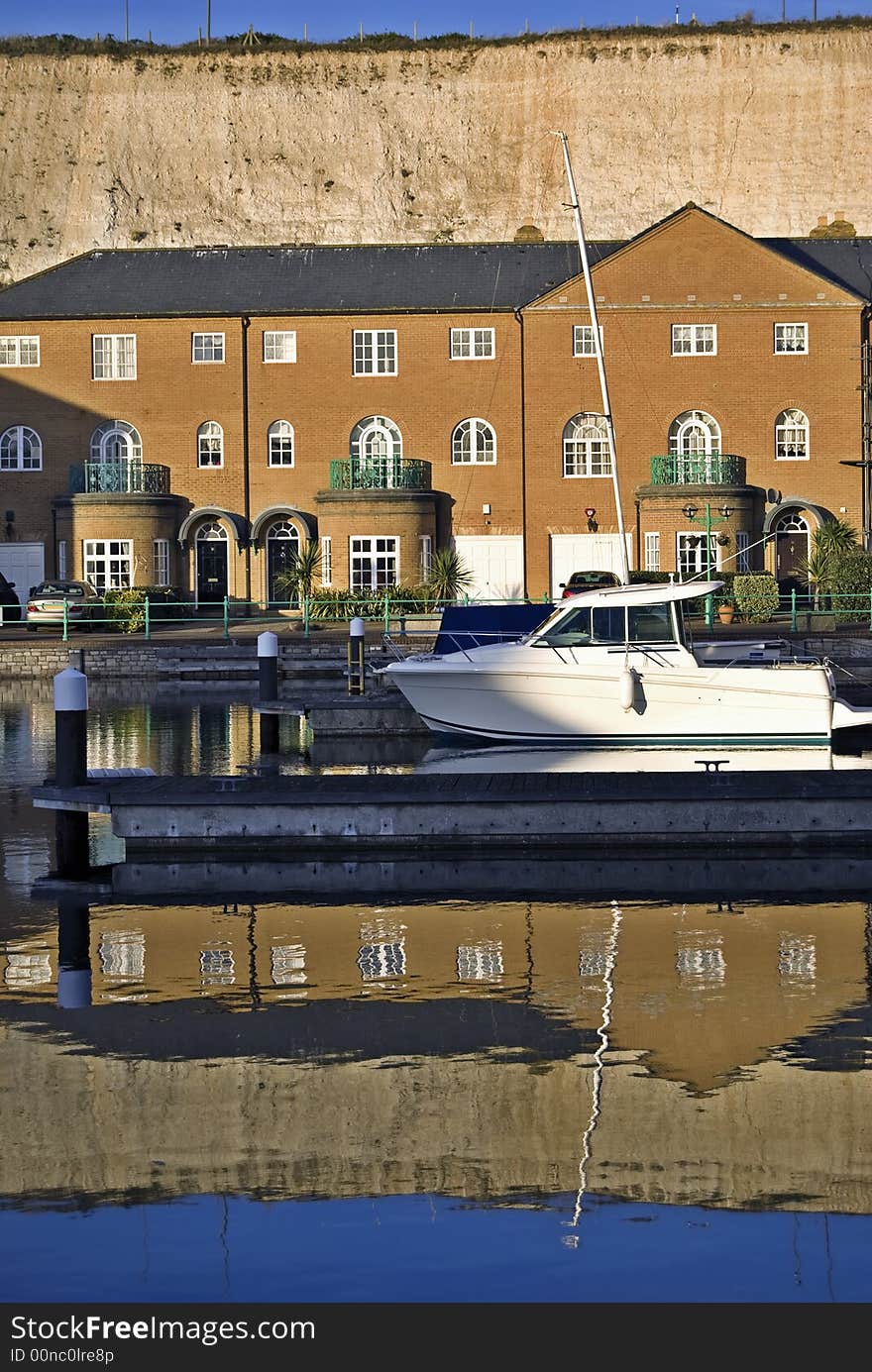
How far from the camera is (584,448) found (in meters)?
57.7

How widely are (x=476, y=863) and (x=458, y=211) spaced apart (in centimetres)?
8375

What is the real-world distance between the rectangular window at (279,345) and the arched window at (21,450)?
26.5ft

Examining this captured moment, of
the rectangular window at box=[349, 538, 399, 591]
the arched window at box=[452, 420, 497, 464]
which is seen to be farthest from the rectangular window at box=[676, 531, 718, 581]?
the rectangular window at box=[349, 538, 399, 591]

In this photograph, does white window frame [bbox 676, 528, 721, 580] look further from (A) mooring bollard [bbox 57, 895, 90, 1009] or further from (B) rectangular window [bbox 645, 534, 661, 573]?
(A) mooring bollard [bbox 57, 895, 90, 1009]

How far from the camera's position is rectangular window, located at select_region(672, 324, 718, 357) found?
57031 millimetres

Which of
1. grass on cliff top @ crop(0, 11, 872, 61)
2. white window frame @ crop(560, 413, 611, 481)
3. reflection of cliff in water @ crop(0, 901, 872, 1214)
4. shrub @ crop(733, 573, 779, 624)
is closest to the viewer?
reflection of cliff in water @ crop(0, 901, 872, 1214)

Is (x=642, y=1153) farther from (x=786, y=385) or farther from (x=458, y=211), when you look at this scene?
(x=458, y=211)

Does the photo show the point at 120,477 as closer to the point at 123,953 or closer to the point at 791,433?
the point at 791,433

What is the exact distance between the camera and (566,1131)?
7832mm

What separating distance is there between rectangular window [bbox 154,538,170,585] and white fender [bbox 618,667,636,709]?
3662 cm

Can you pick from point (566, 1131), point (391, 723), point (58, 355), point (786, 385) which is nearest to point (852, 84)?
point (786, 385)

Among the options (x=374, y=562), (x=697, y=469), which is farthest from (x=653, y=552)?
(x=374, y=562)

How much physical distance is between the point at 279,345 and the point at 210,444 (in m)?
3.94

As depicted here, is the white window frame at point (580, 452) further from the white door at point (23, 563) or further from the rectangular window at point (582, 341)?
the white door at point (23, 563)
